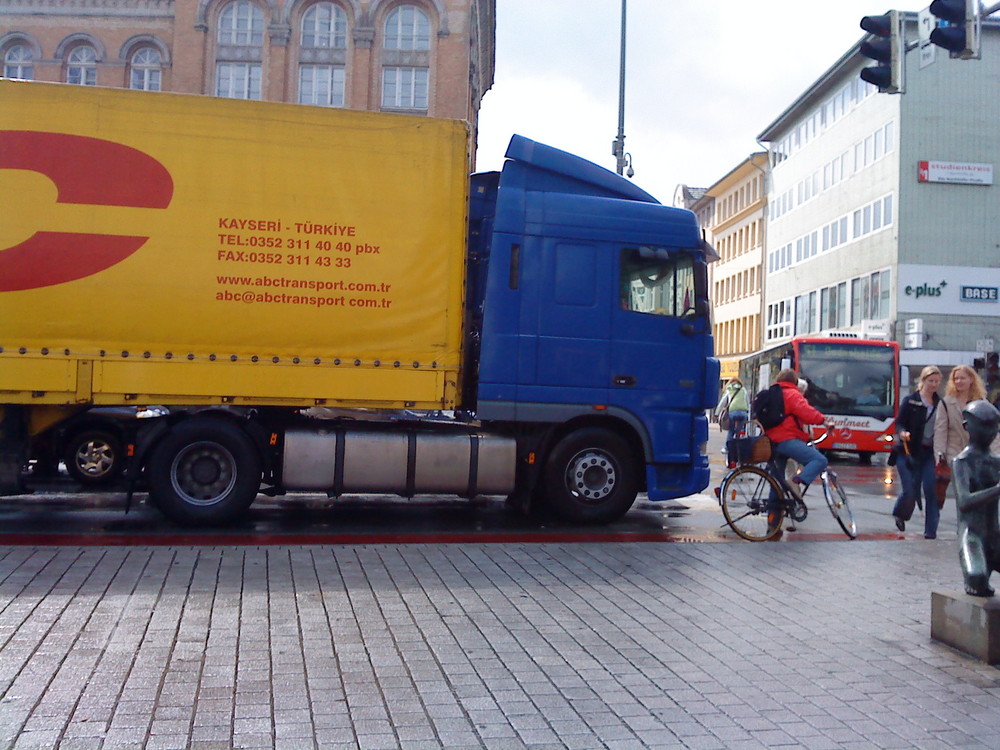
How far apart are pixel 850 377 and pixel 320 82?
36934mm

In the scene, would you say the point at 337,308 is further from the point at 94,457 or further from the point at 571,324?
the point at 94,457


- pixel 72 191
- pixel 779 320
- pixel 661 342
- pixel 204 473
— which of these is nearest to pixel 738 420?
pixel 661 342

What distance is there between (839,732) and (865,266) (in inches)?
2025

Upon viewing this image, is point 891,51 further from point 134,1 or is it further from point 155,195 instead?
point 134,1

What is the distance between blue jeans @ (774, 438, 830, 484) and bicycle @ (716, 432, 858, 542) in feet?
0.60

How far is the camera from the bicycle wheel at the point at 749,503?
10312 millimetres

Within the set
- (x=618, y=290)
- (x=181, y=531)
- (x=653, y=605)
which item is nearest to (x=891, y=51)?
(x=618, y=290)

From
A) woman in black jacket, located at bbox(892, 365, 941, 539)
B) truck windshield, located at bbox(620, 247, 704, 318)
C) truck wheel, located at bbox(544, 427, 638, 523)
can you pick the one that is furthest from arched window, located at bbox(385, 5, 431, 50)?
woman in black jacket, located at bbox(892, 365, 941, 539)

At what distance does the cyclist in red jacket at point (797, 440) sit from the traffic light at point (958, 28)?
3541 mm

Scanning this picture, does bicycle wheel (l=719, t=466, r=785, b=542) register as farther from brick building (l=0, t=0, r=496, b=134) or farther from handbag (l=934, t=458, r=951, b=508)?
brick building (l=0, t=0, r=496, b=134)

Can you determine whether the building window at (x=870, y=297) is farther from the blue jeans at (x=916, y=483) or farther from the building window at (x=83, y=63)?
the blue jeans at (x=916, y=483)

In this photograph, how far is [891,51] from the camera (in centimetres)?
1109

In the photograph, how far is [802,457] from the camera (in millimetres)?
10445

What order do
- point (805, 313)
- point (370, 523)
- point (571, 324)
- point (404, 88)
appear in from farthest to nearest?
point (805, 313) < point (404, 88) < point (370, 523) < point (571, 324)
